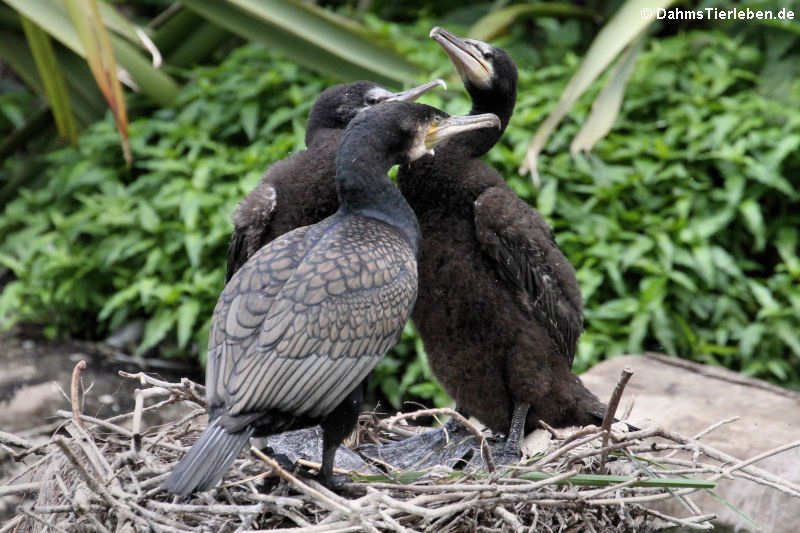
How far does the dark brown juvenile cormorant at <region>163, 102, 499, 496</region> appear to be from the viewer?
8.88ft

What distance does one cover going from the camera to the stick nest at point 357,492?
276 centimetres

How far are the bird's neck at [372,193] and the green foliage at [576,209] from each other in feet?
6.75

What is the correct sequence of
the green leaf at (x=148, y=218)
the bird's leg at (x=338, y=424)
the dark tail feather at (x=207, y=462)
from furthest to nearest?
the green leaf at (x=148, y=218) < the bird's leg at (x=338, y=424) < the dark tail feather at (x=207, y=462)

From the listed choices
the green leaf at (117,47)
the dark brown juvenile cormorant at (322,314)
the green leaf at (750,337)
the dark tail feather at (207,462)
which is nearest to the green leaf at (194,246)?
the green leaf at (117,47)

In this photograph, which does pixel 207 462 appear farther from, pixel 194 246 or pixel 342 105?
pixel 194 246

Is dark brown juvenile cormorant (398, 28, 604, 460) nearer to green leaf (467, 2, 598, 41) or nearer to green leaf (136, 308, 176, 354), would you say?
green leaf (136, 308, 176, 354)

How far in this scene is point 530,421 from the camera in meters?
3.65

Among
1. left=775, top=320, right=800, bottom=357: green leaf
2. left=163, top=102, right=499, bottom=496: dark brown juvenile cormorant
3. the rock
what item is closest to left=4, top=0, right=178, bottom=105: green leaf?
left=163, top=102, right=499, bottom=496: dark brown juvenile cormorant

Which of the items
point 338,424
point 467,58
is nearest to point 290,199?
point 467,58

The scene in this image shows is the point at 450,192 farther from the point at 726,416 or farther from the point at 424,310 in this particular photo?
the point at 726,416

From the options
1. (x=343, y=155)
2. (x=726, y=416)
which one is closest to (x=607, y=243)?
(x=726, y=416)

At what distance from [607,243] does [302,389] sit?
9.97 feet

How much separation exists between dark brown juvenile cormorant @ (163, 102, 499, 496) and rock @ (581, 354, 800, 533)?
1219mm

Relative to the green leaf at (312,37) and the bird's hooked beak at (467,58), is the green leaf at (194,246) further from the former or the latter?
the bird's hooked beak at (467,58)
